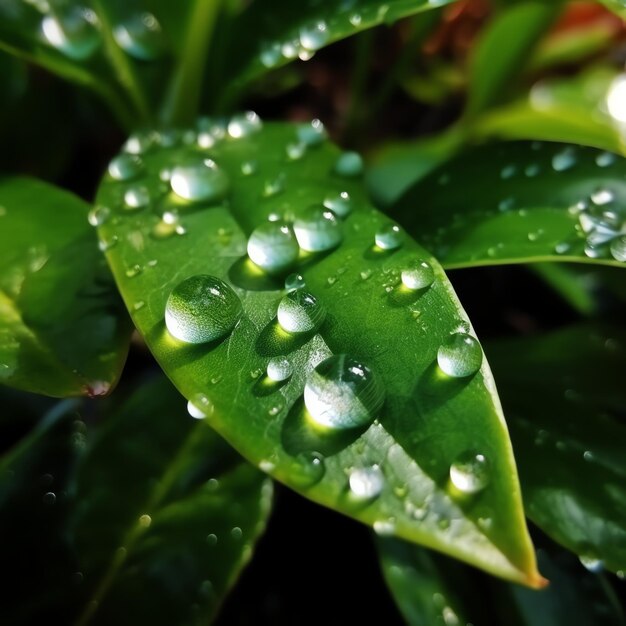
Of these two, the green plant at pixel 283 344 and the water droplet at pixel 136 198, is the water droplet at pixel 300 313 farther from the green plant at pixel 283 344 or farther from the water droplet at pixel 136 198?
the water droplet at pixel 136 198

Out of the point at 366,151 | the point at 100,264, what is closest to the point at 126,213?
the point at 100,264

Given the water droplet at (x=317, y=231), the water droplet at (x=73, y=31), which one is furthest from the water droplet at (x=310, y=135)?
the water droplet at (x=73, y=31)

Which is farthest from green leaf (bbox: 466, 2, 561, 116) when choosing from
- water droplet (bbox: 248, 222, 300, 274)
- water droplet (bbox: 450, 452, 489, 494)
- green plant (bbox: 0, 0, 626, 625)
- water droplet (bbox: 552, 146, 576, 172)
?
water droplet (bbox: 450, 452, 489, 494)

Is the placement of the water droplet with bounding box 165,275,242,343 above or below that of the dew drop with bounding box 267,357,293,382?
above

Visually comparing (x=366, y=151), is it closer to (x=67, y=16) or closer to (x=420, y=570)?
(x=67, y=16)

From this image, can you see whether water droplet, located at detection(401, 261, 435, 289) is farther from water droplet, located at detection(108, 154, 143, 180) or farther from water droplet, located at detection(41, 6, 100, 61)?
water droplet, located at detection(41, 6, 100, 61)

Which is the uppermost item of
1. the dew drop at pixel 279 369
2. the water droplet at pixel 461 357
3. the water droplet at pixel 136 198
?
the water droplet at pixel 136 198
